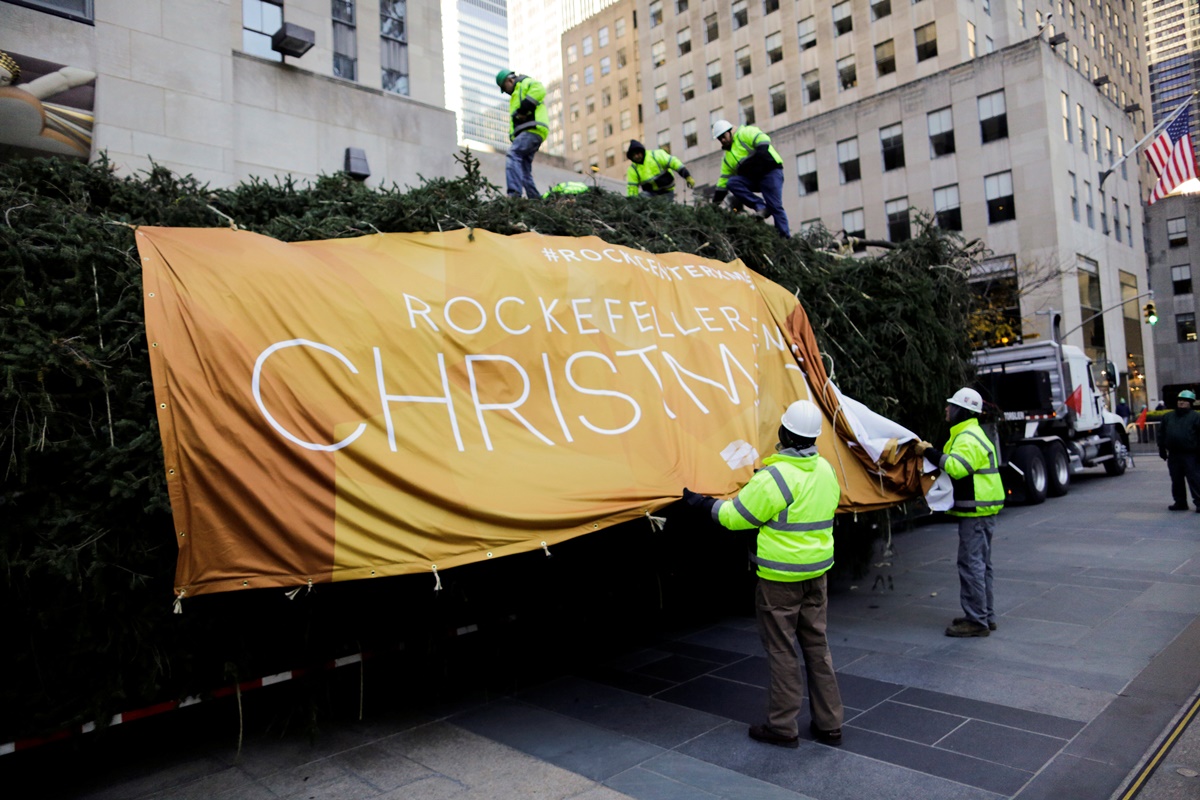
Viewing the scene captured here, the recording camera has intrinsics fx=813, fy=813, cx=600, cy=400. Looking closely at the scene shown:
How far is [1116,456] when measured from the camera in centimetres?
1798

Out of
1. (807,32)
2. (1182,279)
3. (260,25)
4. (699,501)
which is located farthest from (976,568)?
(1182,279)

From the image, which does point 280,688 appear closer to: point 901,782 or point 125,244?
point 125,244

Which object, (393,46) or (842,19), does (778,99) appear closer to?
(842,19)

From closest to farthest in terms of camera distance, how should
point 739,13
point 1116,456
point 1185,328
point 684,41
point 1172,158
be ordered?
point 1116,456 → point 1172,158 → point 739,13 → point 1185,328 → point 684,41

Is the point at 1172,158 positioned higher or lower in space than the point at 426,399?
higher

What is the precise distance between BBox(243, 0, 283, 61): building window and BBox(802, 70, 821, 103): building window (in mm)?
37376

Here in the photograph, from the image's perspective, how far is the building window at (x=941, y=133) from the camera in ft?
125

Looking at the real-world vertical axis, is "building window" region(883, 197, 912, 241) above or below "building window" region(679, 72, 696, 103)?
below

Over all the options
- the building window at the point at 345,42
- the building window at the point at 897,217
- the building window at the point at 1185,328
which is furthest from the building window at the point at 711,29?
the building window at the point at 345,42

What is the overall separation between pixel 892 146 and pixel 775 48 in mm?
12954

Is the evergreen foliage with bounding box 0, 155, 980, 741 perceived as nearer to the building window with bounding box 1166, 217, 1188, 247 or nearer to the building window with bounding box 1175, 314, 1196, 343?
the building window with bounding box 1175, 314, 1196, 343

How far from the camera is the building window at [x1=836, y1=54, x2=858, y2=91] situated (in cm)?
4506

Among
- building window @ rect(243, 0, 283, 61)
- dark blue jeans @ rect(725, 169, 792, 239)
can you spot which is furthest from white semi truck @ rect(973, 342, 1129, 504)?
building window @ rect(243, 0, 283, 61)

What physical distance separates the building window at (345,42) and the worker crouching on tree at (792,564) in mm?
15627
